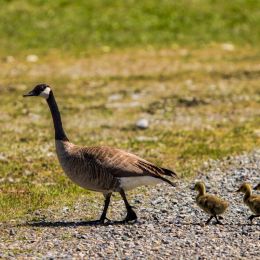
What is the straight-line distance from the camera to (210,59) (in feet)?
110

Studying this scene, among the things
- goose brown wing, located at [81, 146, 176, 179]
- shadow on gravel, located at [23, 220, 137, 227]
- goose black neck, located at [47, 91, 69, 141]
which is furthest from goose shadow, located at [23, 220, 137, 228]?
goose black neck, located at [47, 91, 69, 141]

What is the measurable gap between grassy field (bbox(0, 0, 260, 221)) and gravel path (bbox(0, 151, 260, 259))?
86cm

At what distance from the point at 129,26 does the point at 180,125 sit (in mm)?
16209

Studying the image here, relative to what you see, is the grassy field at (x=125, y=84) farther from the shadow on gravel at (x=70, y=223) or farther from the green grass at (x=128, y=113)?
the shadow on gravel at (x=70, y=223)

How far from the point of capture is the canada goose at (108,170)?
1273 cm

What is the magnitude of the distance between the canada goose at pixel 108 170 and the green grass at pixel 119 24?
71.0 ft

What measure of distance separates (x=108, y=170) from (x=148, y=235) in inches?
45.7

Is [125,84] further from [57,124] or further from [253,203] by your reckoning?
[253,203]

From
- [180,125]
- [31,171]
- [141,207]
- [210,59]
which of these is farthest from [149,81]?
[141,207]

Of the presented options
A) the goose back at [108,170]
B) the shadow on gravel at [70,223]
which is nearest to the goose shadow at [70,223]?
the shadow on gravel at [70,223]

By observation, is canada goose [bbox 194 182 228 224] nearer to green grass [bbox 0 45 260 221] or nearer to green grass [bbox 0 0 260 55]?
green grass [bbox 0 45 260 221]

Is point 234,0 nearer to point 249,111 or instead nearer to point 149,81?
point 149,81

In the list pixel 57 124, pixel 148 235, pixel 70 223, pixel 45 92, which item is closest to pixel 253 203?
pixel 148 235

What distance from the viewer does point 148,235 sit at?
12258mm
